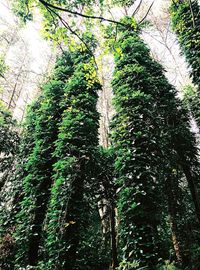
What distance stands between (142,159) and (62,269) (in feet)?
10.3

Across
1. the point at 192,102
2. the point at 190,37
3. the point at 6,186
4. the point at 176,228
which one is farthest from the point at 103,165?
the point at 190,37

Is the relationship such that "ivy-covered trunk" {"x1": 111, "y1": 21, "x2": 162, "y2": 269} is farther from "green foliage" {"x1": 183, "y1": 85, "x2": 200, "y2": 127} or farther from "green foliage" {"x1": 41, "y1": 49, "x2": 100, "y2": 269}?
"green foliage" {"x1": 183, "y1": 85, "x2": 200, "y2": 127}

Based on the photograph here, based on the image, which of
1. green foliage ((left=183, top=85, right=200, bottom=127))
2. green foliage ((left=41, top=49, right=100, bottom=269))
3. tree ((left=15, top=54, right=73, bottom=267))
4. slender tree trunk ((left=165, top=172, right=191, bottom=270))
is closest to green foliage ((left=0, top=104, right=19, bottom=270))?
tree ((left=15, top=54, right=73, bottom=267))

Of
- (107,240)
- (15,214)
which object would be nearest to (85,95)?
(15,214)

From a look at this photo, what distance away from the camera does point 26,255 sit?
629cm

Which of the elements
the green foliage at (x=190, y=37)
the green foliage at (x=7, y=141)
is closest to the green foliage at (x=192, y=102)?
the green foliage at (x=190, y=37)

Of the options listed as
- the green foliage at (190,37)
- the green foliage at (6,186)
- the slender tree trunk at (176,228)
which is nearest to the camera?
the green foliage at (6,186)

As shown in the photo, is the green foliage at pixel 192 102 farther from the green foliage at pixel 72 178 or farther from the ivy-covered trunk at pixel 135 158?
the green foliage at pixel 72 178

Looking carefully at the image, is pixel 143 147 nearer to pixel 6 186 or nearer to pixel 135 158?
pixel 135 158

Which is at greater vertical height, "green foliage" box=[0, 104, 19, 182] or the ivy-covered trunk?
"green foliage" box=[0, 104, 19, 182]

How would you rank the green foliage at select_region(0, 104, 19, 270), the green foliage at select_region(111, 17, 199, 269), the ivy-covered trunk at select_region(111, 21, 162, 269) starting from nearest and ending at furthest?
the ivy-covered trunk at select_region(111, 21, 162, 269) → the green foliage at select_region(111, 17, 199, 269) → the green foliage at select_region(0, 104, 19, 270)

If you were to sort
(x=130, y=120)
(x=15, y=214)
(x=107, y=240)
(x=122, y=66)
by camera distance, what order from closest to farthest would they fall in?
1. (x=130, y=120)
2. (x=15, y=214)
3. (x=122, y=66)
4. (x=107, y=240)

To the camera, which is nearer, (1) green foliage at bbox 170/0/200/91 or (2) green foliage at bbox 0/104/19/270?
(2) green foliage at bbox 0/104/19/270

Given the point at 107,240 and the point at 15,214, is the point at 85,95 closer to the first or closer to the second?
the point at 15,214
